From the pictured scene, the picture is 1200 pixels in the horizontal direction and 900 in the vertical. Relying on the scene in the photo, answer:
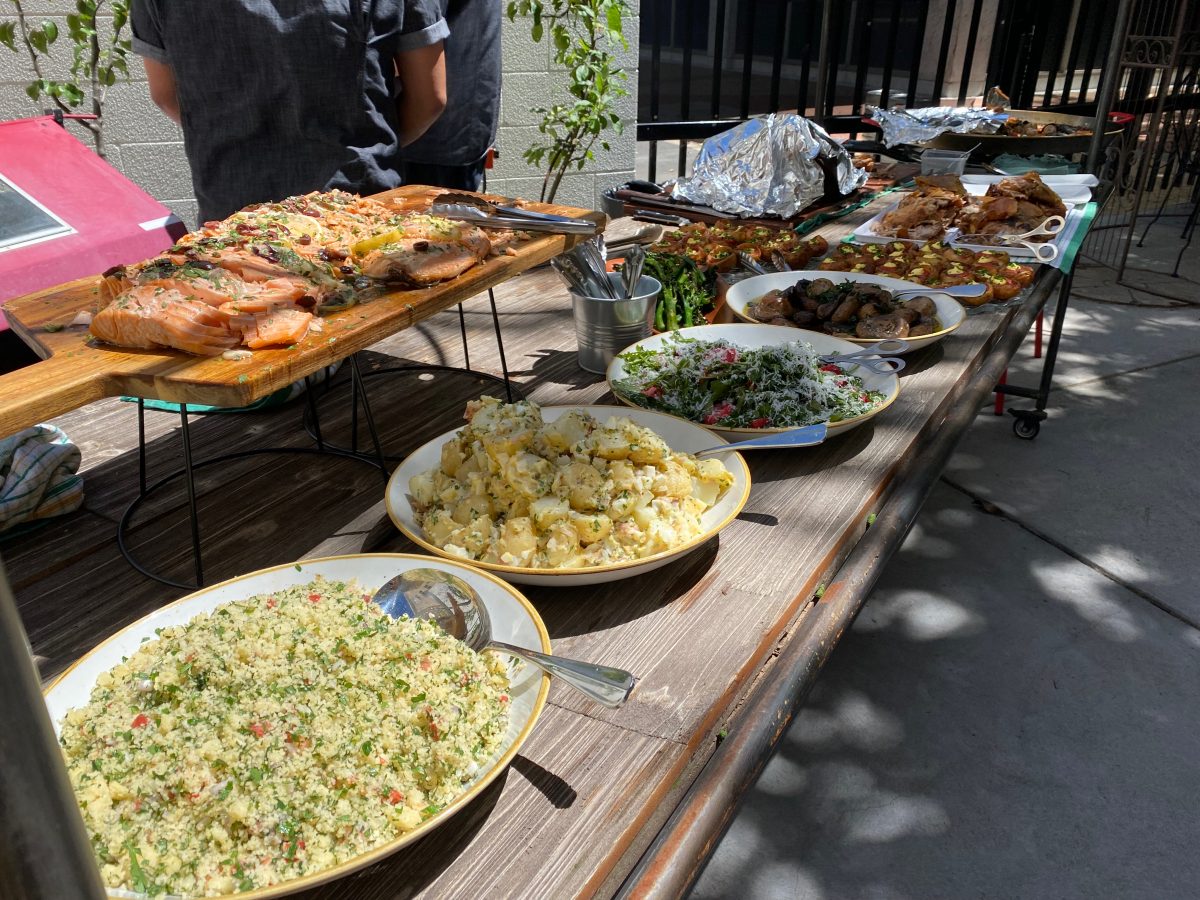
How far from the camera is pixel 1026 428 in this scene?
402cm

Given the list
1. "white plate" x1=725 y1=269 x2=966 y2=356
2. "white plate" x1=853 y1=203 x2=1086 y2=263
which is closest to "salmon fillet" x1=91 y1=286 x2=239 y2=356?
"white plate" x1=725 y1=269 x2=966 y2=356

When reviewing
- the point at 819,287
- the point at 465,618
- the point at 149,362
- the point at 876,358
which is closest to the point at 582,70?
the point at 819,287

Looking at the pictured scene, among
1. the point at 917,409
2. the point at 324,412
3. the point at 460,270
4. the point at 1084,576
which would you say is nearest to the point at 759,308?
the point at 917,409

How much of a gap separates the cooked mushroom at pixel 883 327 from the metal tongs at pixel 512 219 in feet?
1.99

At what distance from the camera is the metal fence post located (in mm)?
292

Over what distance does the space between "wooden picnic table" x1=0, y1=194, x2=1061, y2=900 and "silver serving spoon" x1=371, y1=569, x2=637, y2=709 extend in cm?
9

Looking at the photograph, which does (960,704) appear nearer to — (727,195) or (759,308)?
(759,308)

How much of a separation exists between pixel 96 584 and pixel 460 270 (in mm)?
722

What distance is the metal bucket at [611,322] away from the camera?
1.78 meters

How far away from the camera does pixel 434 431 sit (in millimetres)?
1655

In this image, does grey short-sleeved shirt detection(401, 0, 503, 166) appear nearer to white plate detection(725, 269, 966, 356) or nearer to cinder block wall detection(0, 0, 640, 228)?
white plate detection(725, 269, 966, 356)

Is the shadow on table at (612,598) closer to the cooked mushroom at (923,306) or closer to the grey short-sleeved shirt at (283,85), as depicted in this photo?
the cooked mushroom at (923,306)

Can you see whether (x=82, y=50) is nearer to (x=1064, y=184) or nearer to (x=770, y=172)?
(x=770, y=172)

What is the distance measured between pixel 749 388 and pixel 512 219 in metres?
0.59
